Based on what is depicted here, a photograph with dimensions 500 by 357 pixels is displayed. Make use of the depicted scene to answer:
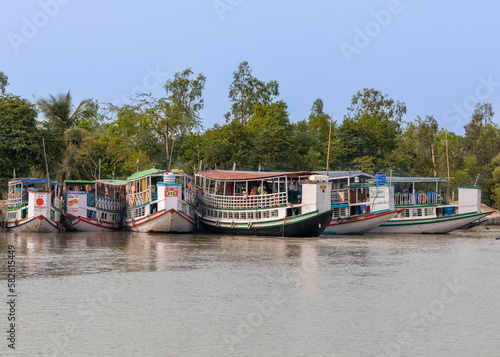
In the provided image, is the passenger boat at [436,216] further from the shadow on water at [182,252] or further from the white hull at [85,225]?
the white hull at [85,225]

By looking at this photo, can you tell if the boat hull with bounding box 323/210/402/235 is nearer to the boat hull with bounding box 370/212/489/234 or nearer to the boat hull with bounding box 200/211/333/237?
the boat hull with bounding box 370/212/489/234

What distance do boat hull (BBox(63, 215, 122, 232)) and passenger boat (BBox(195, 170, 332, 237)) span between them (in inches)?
233

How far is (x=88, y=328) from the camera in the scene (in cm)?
1191

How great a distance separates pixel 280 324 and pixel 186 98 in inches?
2331

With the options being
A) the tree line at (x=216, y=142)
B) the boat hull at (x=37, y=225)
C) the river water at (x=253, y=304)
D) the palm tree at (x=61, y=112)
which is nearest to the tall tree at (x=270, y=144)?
the tree line at (x=216, y=142)

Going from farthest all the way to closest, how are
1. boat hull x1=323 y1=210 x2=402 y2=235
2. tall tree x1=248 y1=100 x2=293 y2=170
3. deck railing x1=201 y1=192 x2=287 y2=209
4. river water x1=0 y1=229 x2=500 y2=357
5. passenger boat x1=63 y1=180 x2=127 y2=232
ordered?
tall tree x1=248 y1=100 x2=293 y2=170 → passenger boat x1=63 y1=180 x2=127 y2=232 → boat hull x1=323 y1=210 x2=402 y2=235 → deck railing x1=201 y1=192 x2=287 y2=209 → river water x1=0 y1=229 x2=500 y2=357

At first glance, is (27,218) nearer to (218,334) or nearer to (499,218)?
(218,334)

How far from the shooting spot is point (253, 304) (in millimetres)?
14227

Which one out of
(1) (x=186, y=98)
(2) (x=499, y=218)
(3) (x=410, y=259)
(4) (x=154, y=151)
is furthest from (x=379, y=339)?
(1) (x=186, y=98)

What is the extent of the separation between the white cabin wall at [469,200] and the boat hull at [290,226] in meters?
10.7

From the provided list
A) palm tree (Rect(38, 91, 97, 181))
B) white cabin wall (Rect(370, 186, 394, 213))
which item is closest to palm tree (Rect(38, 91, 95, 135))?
palm tree (Rect(38, 91, 97, 181))

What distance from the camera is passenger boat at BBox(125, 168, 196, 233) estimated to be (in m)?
35.6

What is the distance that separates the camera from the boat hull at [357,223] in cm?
3747

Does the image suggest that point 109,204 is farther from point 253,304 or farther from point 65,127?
point 253,304
